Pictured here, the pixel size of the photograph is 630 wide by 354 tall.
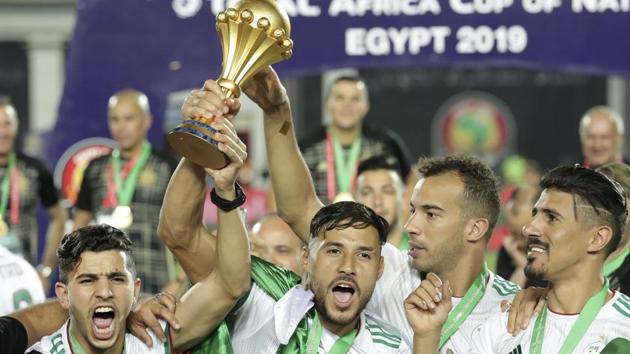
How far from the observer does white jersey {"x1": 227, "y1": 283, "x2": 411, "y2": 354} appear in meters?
4.33

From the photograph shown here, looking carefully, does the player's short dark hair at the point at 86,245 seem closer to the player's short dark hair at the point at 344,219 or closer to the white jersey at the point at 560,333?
the player's short dark hair at the point at 344,219

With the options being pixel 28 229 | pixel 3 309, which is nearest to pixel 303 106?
pixel 28 229

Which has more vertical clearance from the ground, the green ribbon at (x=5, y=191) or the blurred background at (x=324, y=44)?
the blurred background at (x=324, y=44)

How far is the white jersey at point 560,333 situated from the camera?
418 centimetres

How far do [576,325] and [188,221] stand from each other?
1345mm

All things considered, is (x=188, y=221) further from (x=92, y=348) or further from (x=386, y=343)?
(x=386, y=343)

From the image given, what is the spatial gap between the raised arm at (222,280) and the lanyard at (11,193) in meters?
4.31

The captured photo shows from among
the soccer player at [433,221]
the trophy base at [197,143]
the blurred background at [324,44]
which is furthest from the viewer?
the blurred background at [324,44]

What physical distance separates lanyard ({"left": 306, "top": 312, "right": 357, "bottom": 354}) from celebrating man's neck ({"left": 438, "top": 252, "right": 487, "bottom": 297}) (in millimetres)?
494

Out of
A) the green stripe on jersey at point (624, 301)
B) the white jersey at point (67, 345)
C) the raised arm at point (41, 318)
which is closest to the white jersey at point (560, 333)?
the green stripe on jersey at point (624, 301)

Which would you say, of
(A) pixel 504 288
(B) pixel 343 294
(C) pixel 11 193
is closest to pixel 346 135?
(C) pixel 11 193

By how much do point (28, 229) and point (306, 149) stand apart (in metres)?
2.00

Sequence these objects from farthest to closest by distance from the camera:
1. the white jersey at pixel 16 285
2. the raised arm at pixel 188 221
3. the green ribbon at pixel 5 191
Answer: the green ribbon at pixel 5 191
the white jersey at pixel 16 285
the raised arm at pixel 188 221

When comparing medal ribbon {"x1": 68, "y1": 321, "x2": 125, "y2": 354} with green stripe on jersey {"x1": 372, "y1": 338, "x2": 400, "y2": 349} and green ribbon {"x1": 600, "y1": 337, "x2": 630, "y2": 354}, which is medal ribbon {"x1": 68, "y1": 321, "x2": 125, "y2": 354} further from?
green ribbon {"x1": 600, "y1": 337, "x2": 630, "y2": 354}
